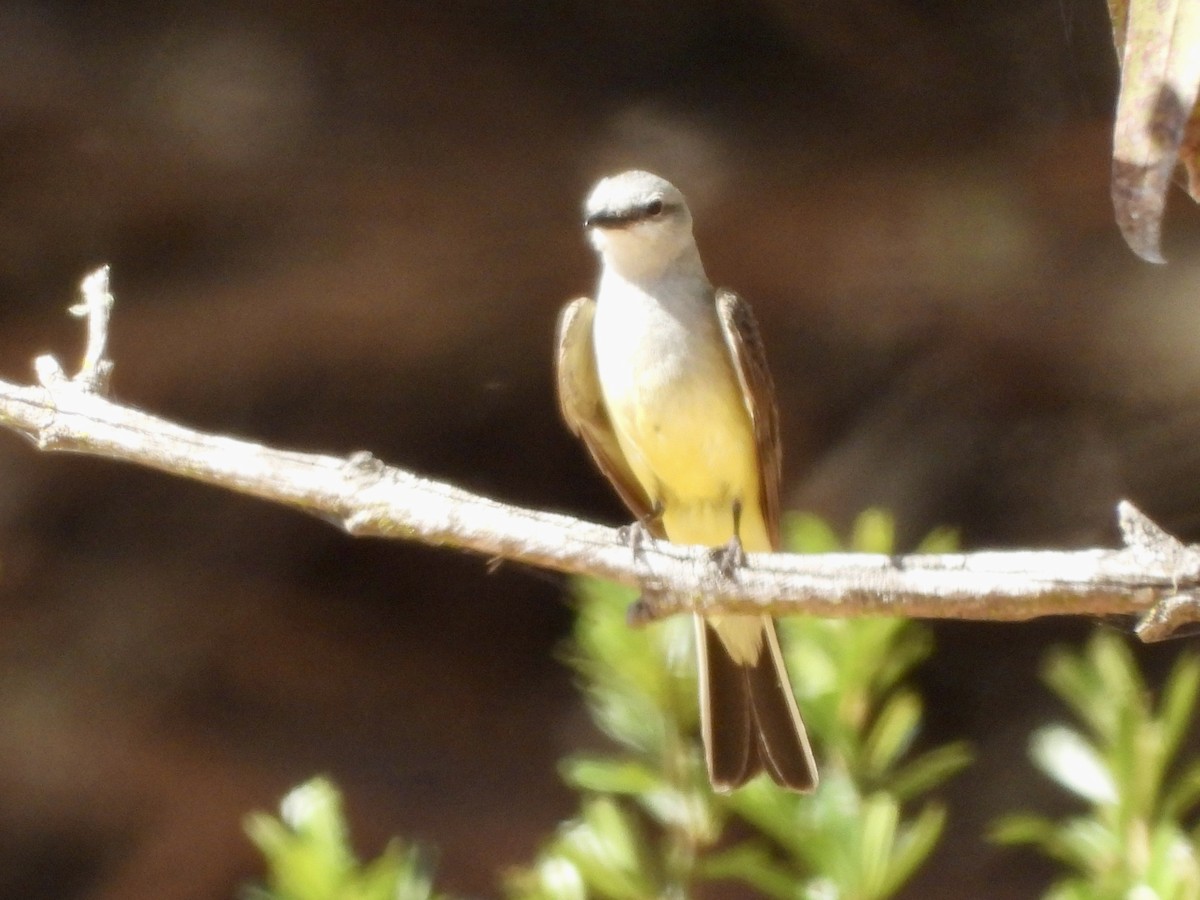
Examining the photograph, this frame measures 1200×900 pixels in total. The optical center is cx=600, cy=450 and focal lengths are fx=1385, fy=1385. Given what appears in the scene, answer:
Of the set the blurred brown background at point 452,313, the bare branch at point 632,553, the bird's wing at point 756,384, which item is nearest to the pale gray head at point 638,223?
the bird's wing at point 756,384

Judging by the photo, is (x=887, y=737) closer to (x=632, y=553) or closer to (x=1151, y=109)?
(x=632, y=553)

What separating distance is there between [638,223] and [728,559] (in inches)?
30.3

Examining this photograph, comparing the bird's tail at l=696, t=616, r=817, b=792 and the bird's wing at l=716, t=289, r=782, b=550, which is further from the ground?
the bird's wing at l=716, t=289, r=782, b=550

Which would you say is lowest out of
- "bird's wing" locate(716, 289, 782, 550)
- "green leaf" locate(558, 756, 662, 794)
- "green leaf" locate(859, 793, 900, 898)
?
"green leaf" locate(859, 793, 900, 898)

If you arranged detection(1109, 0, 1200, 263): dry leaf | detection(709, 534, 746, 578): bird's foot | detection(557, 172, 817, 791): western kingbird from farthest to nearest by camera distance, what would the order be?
detection(557, 172, 817, 791): western kingbird → detection(709, 534, 746, 578): bird's foot → detection(1109, 0, 1200, 263): dry leaf

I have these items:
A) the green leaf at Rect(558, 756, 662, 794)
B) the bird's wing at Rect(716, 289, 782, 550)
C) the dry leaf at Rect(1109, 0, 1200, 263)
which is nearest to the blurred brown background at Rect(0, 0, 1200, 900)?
→ the bird's wing at Rect(716, 289, 782, 550)

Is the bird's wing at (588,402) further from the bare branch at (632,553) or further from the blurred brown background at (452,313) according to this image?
the bare branch at (632,553)

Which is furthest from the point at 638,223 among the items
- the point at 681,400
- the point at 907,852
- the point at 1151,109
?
the point at 1151,109

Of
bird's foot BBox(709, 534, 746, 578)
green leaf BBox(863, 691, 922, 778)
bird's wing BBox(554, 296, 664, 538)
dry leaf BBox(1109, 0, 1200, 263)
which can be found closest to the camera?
dry leaf BBox(1109, 0, 1200, 263)

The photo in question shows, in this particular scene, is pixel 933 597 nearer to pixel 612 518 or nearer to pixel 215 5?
pixel 612 518

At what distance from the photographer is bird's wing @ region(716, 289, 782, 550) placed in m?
1.87

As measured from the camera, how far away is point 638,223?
6.27 ft

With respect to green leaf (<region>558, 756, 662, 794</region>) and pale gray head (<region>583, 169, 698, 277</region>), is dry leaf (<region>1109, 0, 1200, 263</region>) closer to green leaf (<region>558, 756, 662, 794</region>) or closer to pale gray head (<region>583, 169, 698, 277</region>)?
green leaf (<region>558, 756, 662, 794</region>)

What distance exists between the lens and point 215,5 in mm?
2342
